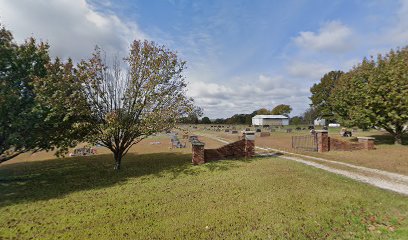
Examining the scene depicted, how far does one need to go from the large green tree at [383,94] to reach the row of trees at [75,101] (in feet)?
51.8

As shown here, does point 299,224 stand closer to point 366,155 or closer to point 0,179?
point 366,155

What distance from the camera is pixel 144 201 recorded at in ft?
24.2

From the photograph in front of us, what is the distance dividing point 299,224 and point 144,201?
190 inches

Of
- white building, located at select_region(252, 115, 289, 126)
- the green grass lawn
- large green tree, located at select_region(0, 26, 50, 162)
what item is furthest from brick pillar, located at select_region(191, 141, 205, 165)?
white building, located at select_region(252, 115, 289, 126)

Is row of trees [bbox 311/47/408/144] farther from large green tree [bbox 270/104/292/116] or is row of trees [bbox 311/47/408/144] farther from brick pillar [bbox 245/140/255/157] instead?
large green tree [bbox 270/104/292/116]

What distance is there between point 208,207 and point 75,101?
27.4ft

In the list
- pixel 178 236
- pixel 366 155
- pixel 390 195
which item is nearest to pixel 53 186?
pixel 178 236

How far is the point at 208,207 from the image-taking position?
21.9 ft

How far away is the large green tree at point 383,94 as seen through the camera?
55.6 feet

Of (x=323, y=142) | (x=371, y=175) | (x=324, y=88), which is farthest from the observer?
(x=324, y=88)

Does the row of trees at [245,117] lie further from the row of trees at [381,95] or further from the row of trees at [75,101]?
the row of trees at [75,101]

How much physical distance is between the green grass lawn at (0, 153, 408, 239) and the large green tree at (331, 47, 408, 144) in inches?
488

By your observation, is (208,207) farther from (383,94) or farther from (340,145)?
(383,94)

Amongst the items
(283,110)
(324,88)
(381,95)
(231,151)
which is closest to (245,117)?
(283,110)
